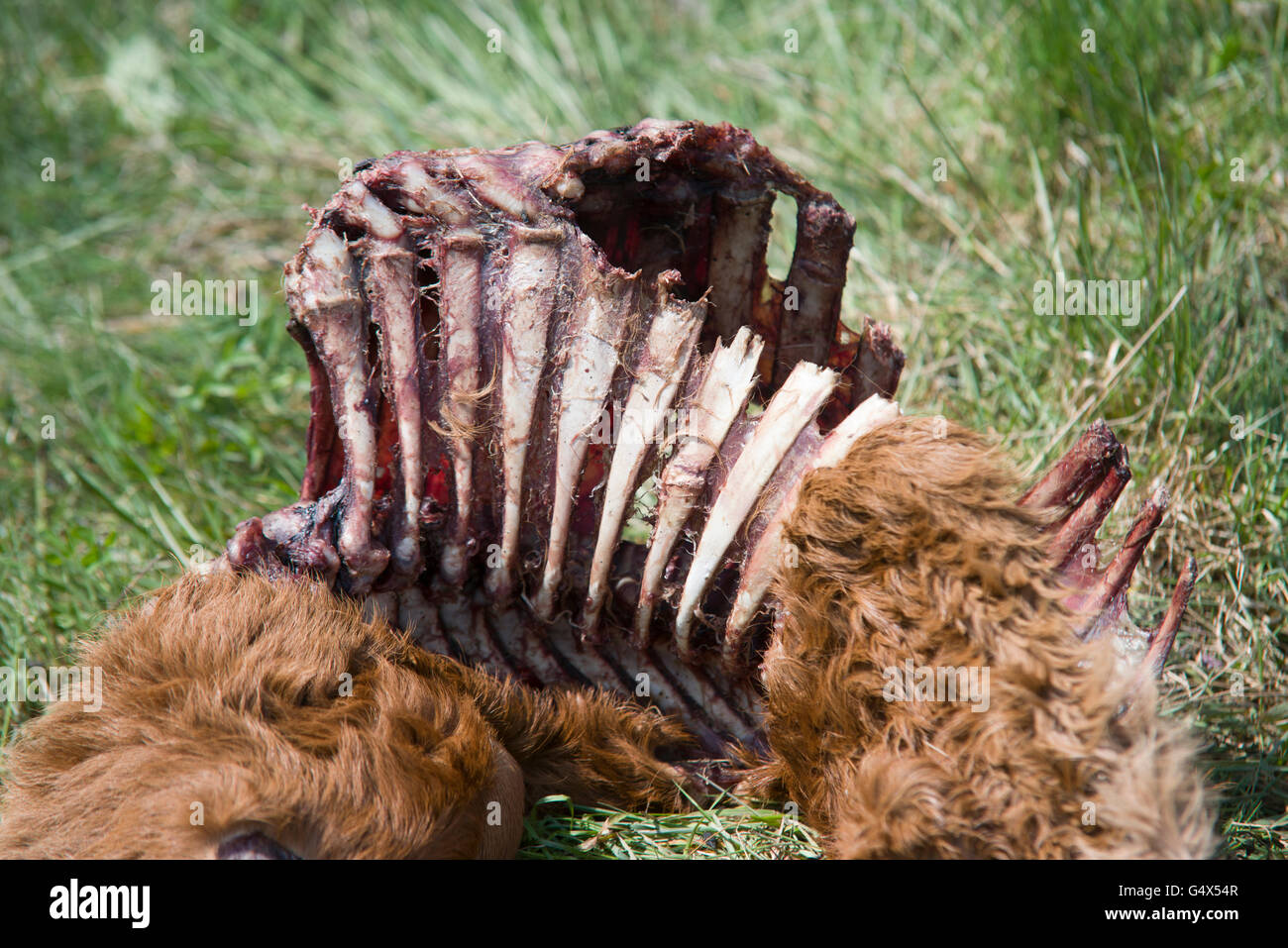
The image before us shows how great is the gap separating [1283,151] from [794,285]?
200 centimetres

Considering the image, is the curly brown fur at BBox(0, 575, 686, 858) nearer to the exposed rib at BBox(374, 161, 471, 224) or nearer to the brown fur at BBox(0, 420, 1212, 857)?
the brown fur at BBox(0, 420, 1212, 857)

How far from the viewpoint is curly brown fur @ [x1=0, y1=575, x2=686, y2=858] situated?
1.79 m

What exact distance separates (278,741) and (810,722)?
960 millimetres

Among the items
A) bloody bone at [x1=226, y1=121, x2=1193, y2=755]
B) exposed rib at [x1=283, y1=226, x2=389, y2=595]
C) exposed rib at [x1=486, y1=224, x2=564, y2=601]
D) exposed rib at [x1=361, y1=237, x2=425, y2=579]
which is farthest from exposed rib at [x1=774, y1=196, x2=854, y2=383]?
exposed rib at [x1=283, y1=226, x2=389, y2=595]

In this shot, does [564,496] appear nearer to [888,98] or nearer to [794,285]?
[794,285]

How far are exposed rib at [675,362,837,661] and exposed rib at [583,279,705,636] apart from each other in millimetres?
171

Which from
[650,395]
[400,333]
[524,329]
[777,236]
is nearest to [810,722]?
[650,395]

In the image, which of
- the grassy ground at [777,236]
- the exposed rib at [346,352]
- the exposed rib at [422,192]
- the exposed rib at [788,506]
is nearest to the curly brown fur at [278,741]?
the exposed rib at [346,352]

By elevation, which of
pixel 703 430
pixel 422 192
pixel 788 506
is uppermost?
pixel 422 192

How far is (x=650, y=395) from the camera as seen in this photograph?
2100 mm

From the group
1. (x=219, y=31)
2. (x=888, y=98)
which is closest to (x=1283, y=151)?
(x=888, y=98)

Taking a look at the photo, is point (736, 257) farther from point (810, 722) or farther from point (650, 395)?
point (810, 722)

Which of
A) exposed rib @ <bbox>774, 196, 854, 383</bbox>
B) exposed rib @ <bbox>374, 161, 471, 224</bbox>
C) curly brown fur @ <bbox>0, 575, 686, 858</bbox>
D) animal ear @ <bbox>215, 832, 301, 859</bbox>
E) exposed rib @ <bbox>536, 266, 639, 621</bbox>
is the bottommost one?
animal ear @ <bbox>215, 832, 301, 859</bbox>

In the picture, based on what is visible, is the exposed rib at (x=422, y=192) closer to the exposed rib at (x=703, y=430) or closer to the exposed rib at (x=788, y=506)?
→ the exposed rib at (x=703, y=430)
